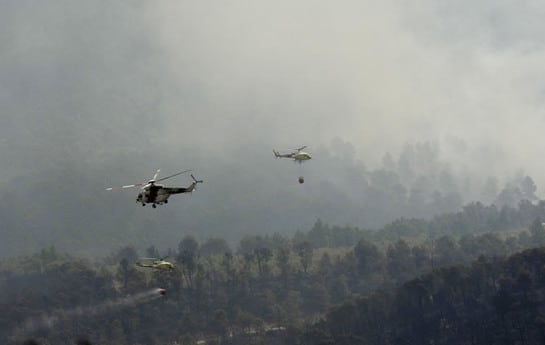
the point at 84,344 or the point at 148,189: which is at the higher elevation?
the point at 148,189

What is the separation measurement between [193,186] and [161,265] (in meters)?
36.1

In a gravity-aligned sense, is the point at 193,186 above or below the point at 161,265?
above

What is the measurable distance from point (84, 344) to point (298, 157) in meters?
73.4

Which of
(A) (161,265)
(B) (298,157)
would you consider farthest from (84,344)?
(B) (298,157)

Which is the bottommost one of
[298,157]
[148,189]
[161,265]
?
[161,265]

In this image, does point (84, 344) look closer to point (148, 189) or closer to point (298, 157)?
point (148, 189)

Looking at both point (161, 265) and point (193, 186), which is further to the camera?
point (161, 265)

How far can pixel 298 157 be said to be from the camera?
628ft

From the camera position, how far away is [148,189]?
468 ft

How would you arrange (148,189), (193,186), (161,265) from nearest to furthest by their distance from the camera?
(148,189) < (193,186) < (161,265)

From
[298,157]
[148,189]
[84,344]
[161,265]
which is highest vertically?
[298,157]

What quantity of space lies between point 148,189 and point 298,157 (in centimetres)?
5848

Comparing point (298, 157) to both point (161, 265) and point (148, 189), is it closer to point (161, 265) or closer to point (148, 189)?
point (161, 265)

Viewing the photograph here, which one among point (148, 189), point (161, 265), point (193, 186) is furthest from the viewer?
point (161, 265)
